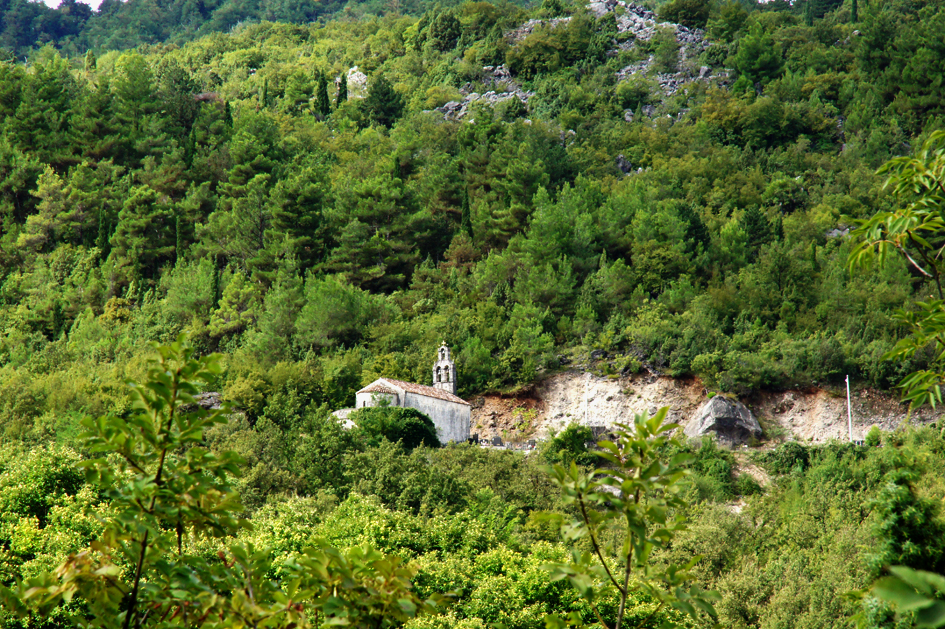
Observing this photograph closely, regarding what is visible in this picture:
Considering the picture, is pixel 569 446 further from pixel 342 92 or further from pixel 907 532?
pixel 342 92

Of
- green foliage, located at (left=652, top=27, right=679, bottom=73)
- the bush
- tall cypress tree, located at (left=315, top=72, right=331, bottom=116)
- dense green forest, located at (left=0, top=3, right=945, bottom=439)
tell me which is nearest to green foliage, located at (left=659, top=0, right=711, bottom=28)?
green foliage, located at (left=652, top=27, right=679, bottom=73)

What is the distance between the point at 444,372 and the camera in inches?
1615

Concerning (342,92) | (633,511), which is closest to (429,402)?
(633,511)

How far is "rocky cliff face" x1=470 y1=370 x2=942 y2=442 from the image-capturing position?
39.3m

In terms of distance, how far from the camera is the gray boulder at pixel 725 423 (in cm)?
3753

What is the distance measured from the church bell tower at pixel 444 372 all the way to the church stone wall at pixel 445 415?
7.14 ft

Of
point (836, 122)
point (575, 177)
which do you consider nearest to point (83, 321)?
point (575, 177)

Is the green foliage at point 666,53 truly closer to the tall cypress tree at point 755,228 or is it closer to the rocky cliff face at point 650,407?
the tall cypress tree at point 755,228

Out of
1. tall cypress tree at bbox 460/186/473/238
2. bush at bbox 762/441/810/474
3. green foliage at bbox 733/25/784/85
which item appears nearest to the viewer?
bush at bbox 762/441/810/474

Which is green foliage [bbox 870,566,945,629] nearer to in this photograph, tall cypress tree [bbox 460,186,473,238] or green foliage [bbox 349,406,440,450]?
green foliage [bbox 349,406,440,450]

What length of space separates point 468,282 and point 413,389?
1327 centimetres

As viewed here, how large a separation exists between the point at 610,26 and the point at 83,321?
5803 cm

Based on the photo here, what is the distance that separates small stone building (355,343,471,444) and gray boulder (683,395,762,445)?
957 centimetres

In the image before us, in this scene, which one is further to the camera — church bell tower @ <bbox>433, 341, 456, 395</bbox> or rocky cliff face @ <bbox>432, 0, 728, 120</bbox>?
rocky cliff face @ <bbox>432, 0, 728, 120</bbox>
